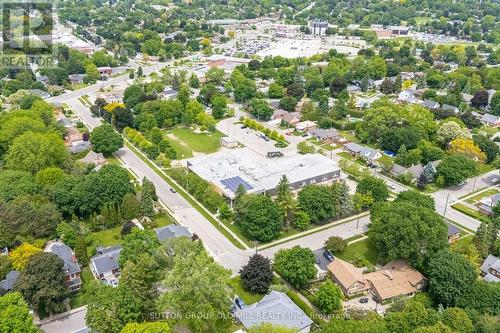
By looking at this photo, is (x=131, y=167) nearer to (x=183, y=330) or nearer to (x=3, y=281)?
(x=3, y=281)

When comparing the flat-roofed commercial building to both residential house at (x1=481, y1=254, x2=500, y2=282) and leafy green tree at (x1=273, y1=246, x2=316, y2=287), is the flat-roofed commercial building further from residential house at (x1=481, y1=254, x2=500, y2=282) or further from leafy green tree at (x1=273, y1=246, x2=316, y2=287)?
residential house at (x1=481, y1=254, x2=500, y2=282)

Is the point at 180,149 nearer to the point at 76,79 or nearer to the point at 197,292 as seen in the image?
the point at 197,292

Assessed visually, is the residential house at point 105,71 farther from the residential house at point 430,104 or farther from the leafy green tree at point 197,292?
the leafy green tree at point 197,292

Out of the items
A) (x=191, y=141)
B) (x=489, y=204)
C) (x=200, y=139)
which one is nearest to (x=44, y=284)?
(x=191, y=141)

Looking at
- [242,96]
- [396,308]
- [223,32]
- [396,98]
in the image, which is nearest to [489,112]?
[396,98]

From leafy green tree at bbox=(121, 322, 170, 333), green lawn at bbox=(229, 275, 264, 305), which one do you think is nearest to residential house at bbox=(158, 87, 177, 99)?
green lawn at bbox=(229, 275, 264, 305)
